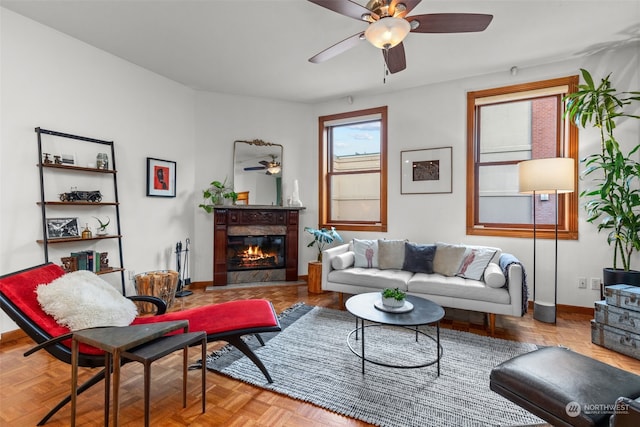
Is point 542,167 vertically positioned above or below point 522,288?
above

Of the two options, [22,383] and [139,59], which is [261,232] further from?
[22,383]

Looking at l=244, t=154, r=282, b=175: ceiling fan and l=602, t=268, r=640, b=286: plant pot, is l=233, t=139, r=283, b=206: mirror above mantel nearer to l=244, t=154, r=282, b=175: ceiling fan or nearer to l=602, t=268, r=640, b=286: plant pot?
l=244, t=154, r=282, b=175: ceiling fan

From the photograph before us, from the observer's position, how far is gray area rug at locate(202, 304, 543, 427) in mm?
1719

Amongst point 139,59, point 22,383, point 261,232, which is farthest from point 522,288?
point 139,59

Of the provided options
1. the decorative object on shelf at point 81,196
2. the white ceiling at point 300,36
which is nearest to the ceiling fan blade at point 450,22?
the white ceiling at point 300,36

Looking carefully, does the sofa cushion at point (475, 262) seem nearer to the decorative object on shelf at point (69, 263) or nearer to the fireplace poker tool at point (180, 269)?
the fireplace poker tool at point (180, 269)

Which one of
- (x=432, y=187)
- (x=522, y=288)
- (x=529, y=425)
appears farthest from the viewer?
(x=432, y=187)

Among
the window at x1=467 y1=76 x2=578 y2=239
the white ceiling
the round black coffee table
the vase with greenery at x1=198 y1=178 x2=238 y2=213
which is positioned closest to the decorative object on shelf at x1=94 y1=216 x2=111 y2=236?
the vase with greenery at x1=198 y1=178 x2=238 y2=213

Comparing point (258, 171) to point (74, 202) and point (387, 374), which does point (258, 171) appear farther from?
point (387, 374)

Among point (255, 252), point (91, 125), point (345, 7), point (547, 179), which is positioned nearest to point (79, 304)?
point (91, 125)

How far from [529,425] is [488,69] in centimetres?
371

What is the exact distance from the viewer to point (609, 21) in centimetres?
272

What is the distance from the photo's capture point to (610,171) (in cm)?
292

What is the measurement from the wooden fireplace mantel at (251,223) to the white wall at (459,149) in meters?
0.88
